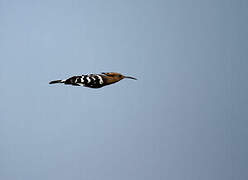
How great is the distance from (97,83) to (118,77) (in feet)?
0.35

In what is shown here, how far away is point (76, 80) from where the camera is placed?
1.37 meters

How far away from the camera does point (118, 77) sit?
56.9 inches

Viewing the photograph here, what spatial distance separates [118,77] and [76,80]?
0.60ft

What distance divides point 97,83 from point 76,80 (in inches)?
3.3

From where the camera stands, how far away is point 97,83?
1.39 m
